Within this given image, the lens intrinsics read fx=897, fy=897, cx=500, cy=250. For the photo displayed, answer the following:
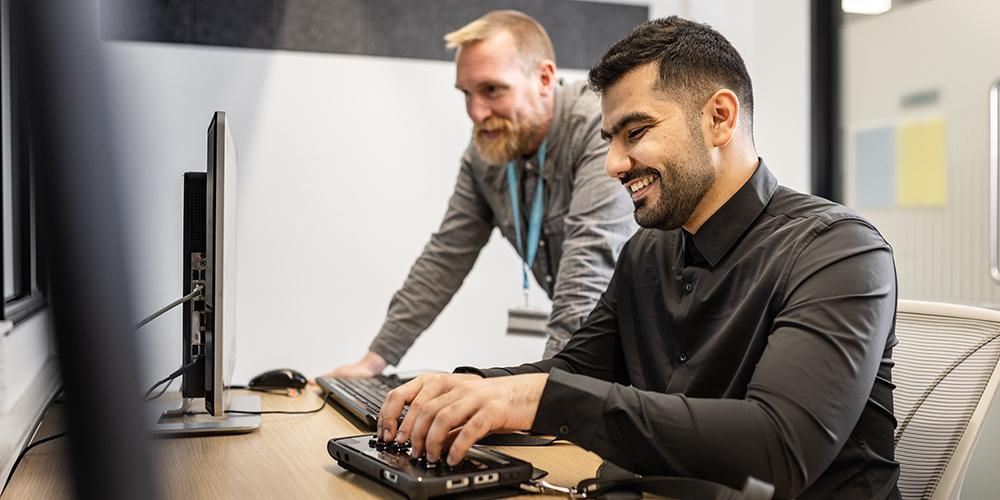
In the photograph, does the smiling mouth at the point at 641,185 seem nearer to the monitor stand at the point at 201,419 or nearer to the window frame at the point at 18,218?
the monitor stand at the point at 201,419

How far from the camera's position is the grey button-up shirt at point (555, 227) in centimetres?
177

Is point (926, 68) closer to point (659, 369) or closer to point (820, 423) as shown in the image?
point (659, 369)

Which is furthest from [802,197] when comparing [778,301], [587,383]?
[587,383]

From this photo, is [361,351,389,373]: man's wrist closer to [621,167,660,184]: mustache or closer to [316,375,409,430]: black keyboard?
[316,375,409,430]: black keyboard

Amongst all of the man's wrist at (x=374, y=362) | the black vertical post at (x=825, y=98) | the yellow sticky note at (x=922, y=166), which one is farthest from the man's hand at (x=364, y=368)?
the black vertical post at (x=825, y=98)

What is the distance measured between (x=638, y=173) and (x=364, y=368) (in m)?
0.93

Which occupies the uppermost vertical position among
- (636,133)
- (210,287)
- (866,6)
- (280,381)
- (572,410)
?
(866,6)

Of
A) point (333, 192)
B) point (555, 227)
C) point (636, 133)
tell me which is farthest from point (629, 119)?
point (333, 192)

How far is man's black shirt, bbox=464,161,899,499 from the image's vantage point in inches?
36.8

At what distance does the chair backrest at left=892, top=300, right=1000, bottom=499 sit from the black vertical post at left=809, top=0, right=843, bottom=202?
217cm

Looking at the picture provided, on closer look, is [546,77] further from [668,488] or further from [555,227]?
[668,488]

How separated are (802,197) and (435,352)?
211 centimetres

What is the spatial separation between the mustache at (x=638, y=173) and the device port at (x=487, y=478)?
541 millimetres

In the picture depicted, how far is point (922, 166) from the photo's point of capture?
2.92m
